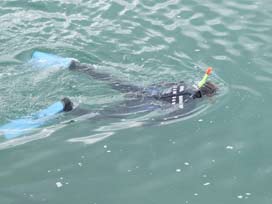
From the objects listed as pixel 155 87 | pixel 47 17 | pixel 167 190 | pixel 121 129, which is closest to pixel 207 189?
pixel 167 190

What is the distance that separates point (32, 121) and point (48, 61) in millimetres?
1524

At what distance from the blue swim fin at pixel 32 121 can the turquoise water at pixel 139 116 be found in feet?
0.38

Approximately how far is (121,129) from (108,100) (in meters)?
0.67

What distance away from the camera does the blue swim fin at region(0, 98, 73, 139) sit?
642 cm

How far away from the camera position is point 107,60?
8188 mm

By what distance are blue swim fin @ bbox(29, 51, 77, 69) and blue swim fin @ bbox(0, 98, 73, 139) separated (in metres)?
1.15

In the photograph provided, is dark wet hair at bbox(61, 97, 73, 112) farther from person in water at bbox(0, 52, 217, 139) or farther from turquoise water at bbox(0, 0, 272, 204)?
turquoise water at bbox(0, 0, 272, 204)

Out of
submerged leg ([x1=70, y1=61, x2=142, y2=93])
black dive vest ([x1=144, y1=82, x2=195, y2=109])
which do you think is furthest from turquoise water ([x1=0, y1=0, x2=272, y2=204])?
black dive vest ([x1=144, y1=82, x2=195, y2=109])

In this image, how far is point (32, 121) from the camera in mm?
6570

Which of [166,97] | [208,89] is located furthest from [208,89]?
[166,97]

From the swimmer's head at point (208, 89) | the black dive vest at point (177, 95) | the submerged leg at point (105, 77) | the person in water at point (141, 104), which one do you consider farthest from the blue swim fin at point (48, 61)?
the swimmer's head at point (208, 89)

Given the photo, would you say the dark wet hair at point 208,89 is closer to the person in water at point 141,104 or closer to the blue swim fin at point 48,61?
the person in water at point 141,104

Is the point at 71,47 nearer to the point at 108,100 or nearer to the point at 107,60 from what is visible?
the point at 107,60

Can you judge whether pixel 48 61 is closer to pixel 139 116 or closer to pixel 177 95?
pixel 139 116
